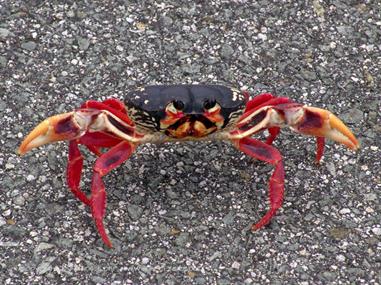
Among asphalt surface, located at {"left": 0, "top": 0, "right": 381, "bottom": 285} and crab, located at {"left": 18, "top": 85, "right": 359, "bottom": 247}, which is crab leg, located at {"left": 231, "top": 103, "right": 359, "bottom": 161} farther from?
asphalt surface, located at {"left": 0, "top": 0, "right": 381, "bottom": 285}

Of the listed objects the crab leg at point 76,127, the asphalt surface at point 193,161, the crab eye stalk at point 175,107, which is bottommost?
the asphalt surface at point 193,161

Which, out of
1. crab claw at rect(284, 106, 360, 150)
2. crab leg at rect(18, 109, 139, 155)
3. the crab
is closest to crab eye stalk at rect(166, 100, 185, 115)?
the crab

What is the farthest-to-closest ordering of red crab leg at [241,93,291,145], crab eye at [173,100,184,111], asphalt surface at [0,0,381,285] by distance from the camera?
red crab leg at [241,93,291,145] → asphalt surface at [0,0,381,285] → crab eye at [173,100,184,111]

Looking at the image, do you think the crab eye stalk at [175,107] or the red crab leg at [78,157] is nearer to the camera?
the crab eye stalk at [175,107]

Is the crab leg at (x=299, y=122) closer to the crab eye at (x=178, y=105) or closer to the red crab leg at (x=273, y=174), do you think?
the red crab leg at (x=273, y=174)

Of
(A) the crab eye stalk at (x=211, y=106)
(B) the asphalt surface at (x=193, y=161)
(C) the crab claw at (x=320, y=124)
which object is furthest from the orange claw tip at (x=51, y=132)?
(C) the crab claw at (x=320, y=124)

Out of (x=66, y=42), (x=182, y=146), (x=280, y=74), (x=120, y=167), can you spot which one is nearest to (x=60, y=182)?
(x=120, y=167)

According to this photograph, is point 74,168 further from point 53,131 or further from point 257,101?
point 257,101
